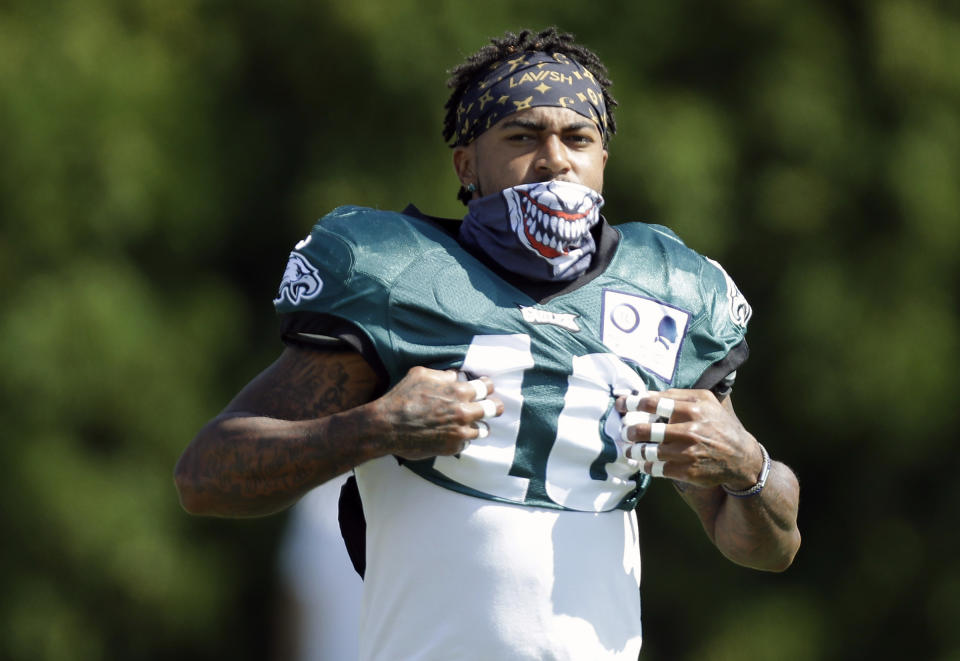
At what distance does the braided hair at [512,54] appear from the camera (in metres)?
Answer: 2.84

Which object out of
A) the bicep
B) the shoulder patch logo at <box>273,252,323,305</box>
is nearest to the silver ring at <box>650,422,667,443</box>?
the bicep

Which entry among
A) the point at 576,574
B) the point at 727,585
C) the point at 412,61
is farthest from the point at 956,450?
the point at 576,574

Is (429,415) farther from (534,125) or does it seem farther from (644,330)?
(534,125)

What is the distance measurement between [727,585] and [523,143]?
9.87ft

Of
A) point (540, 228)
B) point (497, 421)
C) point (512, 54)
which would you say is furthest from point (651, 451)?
point (512, 54)

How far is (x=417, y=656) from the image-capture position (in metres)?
2.32

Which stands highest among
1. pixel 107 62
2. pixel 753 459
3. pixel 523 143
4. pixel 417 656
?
pixel 107 62

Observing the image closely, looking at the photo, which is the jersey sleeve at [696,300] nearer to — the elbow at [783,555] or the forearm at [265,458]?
the elbow at [783,555]

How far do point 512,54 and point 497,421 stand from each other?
854 millimetres

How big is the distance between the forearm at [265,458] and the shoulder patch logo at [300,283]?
22cm

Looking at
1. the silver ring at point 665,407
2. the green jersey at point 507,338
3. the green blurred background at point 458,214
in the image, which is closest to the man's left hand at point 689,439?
the silver ring at point 665,407

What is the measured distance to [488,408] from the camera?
2.23 metres

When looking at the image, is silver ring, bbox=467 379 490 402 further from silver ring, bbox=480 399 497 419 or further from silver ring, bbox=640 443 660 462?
silver ring, bbox=640 443 660 462

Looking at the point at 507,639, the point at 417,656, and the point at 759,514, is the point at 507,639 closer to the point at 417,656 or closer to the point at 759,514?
the point at 417,656
